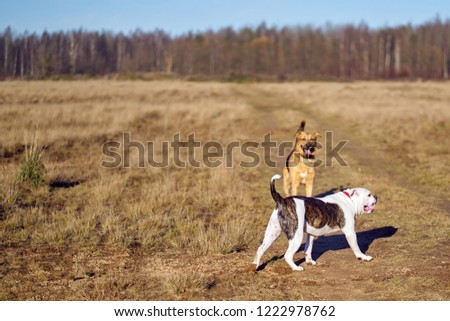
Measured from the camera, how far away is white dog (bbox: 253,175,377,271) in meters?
5.76

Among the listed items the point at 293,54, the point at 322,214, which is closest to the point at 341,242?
the point at 322,214

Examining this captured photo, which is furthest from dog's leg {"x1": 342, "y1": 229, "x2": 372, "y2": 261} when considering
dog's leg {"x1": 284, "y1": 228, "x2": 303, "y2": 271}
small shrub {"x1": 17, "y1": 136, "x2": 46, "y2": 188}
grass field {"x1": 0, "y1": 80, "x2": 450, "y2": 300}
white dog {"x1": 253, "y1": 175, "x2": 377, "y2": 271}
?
small shrub {"x1": 17, "y1": 136, "x2": 46, "y2": 188}

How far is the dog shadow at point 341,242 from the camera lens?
273 inches

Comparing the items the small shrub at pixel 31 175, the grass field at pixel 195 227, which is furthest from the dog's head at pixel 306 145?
the small shrub at pixel 31 175

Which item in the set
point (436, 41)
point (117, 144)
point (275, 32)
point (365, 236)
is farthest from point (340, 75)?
→ point (365, 236)

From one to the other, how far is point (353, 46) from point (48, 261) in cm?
8958

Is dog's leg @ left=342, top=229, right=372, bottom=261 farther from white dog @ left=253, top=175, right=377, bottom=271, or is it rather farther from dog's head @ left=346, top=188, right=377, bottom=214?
dog's head @ left=346, top=188, right=377, bottom=214

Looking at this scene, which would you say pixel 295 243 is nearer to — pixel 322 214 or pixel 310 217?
pixel 310 217

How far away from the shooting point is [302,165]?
9.20 m

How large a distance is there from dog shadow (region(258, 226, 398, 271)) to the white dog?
55 centimetres

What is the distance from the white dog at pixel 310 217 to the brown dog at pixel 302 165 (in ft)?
8.31

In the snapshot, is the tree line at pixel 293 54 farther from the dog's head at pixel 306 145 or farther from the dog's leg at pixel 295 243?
the dog's leg at pixel 295 243

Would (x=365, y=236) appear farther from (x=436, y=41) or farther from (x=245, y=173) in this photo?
(x=436, y=41)

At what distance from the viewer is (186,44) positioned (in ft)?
321
